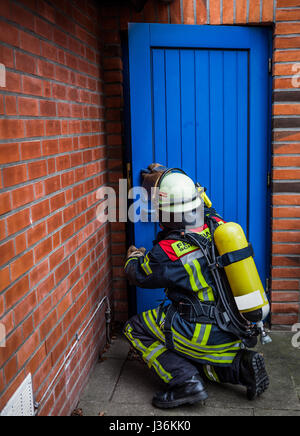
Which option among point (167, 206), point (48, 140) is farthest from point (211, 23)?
point (48, 140)

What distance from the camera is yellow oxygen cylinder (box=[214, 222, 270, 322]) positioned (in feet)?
9.70

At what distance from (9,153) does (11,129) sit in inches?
4.5

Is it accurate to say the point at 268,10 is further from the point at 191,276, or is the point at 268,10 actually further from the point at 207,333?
the point at 207,333

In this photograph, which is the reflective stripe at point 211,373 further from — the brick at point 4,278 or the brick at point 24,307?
the brick at point 4,278

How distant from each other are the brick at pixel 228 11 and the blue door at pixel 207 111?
0.08 metres

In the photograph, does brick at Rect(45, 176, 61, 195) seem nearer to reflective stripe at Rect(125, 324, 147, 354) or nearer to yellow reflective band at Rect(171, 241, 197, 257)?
yellow reflective band at Rect(171, 241, 197, 257)

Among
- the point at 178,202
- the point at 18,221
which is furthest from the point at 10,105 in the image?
the point at 178,202

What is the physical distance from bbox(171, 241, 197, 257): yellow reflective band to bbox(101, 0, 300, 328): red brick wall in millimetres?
1231

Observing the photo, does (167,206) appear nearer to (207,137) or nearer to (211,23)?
(207,137)

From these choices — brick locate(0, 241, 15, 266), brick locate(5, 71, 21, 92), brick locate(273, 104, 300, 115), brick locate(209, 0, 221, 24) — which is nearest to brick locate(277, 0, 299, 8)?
brick locate(209, 0, 221, 24)

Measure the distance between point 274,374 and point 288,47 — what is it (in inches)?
99.4

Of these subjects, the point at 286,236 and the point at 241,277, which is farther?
the point at 286,236

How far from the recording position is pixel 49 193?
2678 millimetres

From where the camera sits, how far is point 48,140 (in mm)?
2676
